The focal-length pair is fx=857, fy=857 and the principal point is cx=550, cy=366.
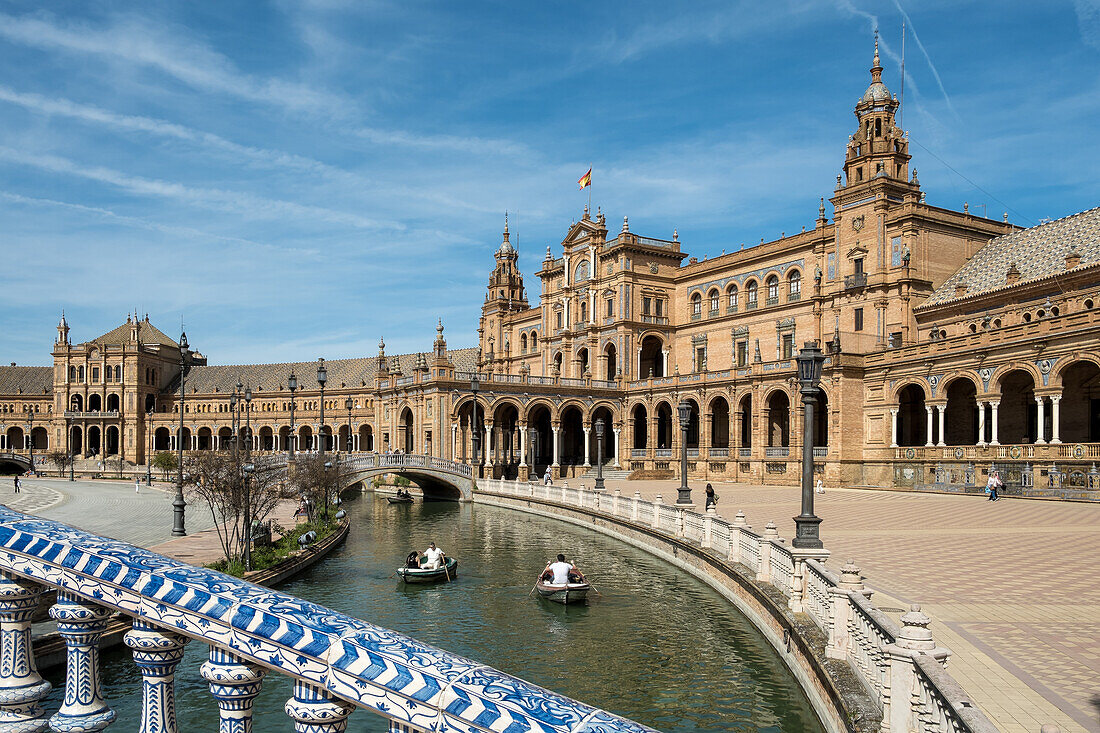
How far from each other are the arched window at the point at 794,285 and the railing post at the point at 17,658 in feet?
191

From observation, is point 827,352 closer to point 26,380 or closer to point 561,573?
point 561,573

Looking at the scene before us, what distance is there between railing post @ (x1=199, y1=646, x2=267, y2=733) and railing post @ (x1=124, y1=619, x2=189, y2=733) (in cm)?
25

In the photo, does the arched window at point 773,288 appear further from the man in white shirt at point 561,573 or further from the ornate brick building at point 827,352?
the man in white shirt at point 561,573

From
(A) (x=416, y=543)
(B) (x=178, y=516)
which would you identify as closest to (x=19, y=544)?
(B) (x=178, y=516)

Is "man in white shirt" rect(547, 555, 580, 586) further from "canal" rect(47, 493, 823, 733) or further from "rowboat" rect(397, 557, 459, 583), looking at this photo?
"rowboat" rect(397, 557, 459, 583)

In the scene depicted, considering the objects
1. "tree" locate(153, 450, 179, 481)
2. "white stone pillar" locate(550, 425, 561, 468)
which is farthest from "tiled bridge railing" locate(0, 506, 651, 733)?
"tree" locate(153, 450, 179, 481)

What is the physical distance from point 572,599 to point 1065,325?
90.3ft

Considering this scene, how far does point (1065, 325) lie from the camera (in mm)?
36344

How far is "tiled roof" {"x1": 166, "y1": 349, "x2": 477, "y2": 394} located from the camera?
10312cm

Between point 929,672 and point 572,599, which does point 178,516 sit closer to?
point 572,599

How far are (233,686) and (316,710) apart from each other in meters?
0.31

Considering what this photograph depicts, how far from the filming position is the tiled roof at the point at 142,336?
357ft

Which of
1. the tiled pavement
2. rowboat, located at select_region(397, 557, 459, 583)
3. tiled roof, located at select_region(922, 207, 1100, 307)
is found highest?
tiled roof, located at select_region(922, 207, 1100, 307)

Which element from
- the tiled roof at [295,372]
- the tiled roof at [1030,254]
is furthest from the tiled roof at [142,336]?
the tiled roof at [1030,254]
